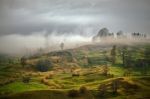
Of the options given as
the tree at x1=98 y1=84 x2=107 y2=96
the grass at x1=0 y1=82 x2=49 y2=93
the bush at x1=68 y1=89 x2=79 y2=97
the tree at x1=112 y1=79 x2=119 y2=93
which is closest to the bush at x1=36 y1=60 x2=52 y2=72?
the grass at x1=0 y1=82 x2=49 y2=93

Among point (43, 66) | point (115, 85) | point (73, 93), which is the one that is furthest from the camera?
point (43, 66)

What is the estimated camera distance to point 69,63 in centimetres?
12962

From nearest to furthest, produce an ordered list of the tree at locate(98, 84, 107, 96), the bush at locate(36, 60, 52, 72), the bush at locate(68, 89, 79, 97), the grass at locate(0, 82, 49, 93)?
the bush at locate(68, 89, 79, 97), the tree at locate(98, 84, 107, 96), the grass at locate(0, 82, 49, 93), the bush at locate(36, 60, 52, 72)

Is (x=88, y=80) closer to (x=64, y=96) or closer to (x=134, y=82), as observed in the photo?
(x=134, y=82)

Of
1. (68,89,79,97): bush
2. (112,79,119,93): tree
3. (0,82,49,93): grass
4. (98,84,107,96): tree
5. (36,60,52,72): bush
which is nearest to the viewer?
(68,89,79,97): bush

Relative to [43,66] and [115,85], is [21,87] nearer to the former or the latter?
[115,85]

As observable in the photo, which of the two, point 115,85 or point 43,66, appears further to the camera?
point 43,66

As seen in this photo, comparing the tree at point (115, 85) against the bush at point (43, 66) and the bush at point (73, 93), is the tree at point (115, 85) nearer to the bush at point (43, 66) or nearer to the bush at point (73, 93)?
the bush at point (73, 93)

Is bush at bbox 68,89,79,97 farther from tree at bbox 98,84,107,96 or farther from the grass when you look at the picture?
the grass

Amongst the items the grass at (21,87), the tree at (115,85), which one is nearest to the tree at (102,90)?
the tree at (115,85)

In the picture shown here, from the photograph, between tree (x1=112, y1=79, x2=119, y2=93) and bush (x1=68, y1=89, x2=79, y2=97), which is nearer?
bush (x1=68, y1=89, x2=79, y2=97)

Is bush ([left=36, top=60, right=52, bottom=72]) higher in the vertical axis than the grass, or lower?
higher

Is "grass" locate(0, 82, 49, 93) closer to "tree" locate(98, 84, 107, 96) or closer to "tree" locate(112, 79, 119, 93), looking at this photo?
"tree" locate(98, 84, 107, 96)

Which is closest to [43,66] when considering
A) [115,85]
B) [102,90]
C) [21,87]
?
[21,87]
